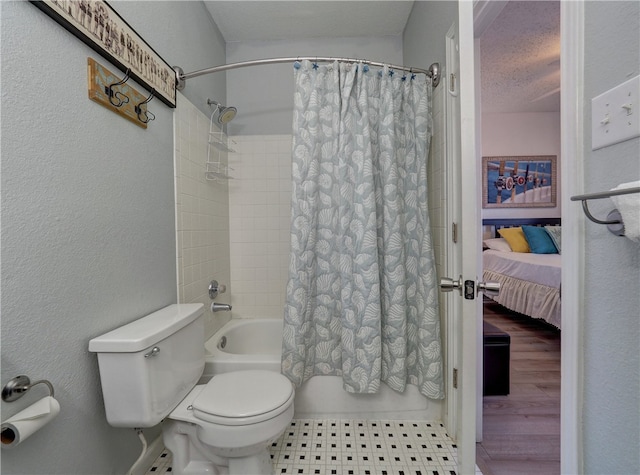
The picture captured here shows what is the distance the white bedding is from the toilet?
2686 millimetres

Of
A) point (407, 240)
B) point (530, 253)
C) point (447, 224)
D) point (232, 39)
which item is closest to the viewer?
point (447, 224)

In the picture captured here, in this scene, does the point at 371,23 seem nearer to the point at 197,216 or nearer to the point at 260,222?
the point at 260,222

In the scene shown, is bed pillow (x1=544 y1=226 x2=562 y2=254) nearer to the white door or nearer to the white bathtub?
the white bathtub

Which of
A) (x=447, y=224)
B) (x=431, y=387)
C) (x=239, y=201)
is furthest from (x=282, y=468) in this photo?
(x=239, y=201)

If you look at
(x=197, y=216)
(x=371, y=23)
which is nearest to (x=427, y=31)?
(x=371, y=23)

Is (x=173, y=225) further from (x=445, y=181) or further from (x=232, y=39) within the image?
(x=232, y=39)

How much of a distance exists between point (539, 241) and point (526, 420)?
276 cm

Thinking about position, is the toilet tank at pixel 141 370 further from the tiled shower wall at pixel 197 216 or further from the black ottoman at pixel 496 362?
the black ottoman at pixel 496 362

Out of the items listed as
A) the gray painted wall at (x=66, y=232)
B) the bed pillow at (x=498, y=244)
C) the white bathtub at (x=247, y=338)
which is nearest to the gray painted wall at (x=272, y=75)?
the gray painted wall at (x=66, y=232)

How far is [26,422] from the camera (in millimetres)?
710

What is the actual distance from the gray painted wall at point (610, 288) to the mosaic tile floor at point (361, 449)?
86cm

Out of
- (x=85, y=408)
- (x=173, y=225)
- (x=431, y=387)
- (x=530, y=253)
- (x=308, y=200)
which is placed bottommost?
(x=431, y=387)

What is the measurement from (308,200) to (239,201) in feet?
3.17

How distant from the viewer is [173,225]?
154 centimetres
